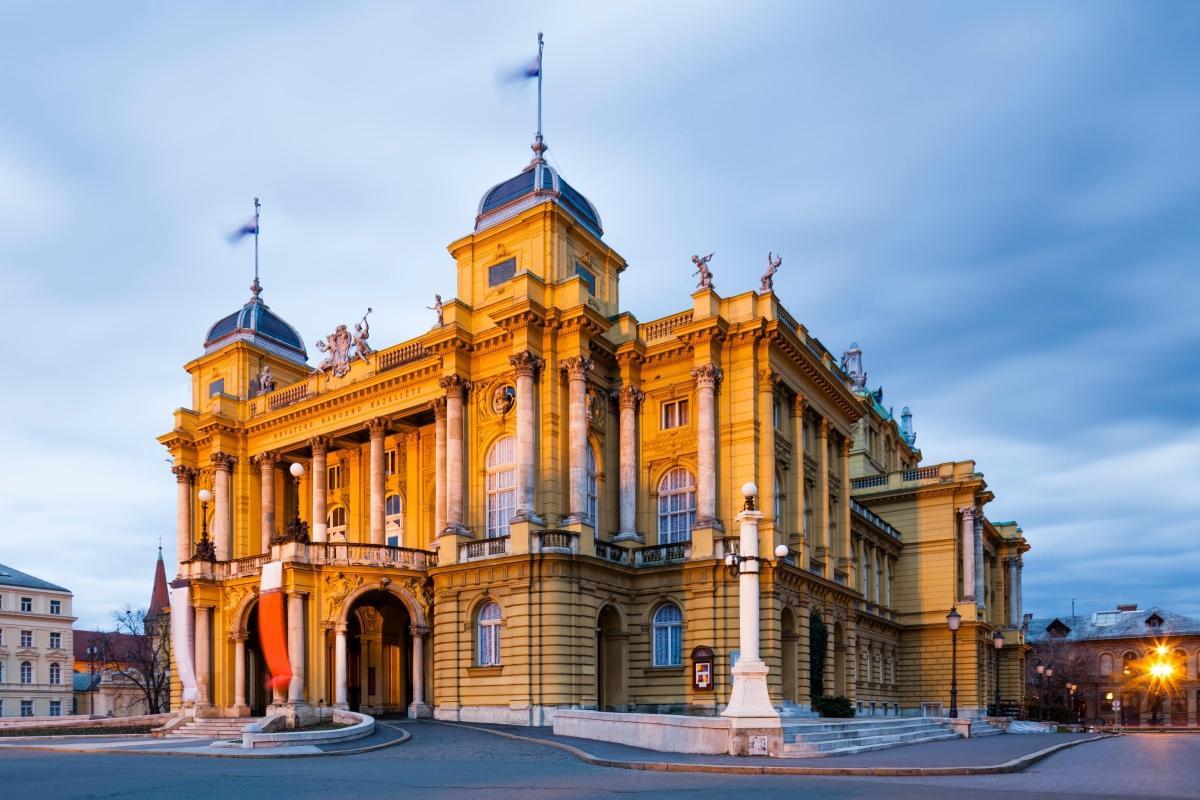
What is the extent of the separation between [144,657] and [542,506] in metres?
54.0

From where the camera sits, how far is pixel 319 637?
122 ft

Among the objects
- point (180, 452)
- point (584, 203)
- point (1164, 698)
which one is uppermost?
point (584, 203)

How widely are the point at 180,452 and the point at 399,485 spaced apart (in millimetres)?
14240

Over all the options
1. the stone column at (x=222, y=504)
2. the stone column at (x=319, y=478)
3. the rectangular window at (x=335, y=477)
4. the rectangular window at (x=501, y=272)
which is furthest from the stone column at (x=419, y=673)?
the stone column at (x=222, y=504)

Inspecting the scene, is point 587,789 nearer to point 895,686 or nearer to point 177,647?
point 177,647

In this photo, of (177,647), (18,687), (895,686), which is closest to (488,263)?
(177,647)

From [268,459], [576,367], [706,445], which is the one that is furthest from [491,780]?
[268,459]

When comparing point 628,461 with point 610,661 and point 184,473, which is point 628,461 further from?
point 184,473

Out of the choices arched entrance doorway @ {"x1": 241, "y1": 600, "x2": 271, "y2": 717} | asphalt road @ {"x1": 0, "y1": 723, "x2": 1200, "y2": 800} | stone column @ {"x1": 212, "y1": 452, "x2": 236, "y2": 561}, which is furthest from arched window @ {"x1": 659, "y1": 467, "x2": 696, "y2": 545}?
stone column @ {"x1": 212, "y1": 452, "x2": 236, "y2": 561}

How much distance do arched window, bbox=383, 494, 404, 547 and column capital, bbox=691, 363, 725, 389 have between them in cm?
1569

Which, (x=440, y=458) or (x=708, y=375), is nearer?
(x=708, y=375)

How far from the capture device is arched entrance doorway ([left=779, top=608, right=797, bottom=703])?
39.1 metres

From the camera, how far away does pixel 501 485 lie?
1575 inches

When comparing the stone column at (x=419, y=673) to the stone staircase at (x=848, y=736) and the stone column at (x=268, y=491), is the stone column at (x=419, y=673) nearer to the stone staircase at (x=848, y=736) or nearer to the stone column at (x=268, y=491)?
the stone column at (x=268, y=491)
